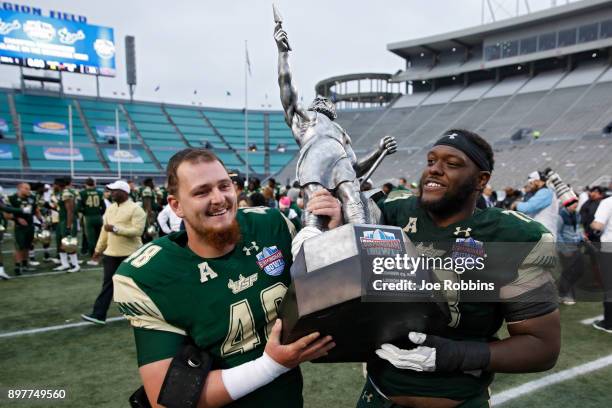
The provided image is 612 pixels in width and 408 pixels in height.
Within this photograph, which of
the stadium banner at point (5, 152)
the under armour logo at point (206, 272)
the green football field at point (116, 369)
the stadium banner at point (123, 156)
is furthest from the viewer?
the stadium banner at point (123, 156)

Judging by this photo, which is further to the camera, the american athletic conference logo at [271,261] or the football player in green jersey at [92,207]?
the football player in green jersey at [92,207]

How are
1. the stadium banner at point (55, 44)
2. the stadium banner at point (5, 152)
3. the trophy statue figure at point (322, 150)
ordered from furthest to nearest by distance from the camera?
the stadium banner at point (5, 152), the stadium banner at point (55, 44), the trophy statue figure at point (322, 150)

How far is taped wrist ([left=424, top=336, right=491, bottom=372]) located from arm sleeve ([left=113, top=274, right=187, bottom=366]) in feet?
2.93

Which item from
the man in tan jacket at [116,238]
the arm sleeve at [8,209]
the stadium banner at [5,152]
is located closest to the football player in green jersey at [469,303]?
the man in tan jacket at [116,238]

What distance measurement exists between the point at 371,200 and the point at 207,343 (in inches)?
Result: 44.2

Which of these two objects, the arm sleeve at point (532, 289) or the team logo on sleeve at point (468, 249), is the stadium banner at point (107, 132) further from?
the arm sleeve at point (532, 289)

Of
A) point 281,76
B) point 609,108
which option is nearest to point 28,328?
point 281,76

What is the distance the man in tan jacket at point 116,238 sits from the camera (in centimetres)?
531

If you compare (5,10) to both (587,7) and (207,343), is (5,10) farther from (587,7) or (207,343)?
(587,7)

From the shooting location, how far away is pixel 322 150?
246 cm

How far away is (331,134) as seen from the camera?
258 centimetres

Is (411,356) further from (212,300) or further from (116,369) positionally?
(116,369)

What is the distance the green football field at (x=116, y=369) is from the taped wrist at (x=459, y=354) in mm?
2243

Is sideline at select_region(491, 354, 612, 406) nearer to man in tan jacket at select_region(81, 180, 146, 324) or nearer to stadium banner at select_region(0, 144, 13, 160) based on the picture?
man in tan jacket at select_region(81, 180, 146, 324)
